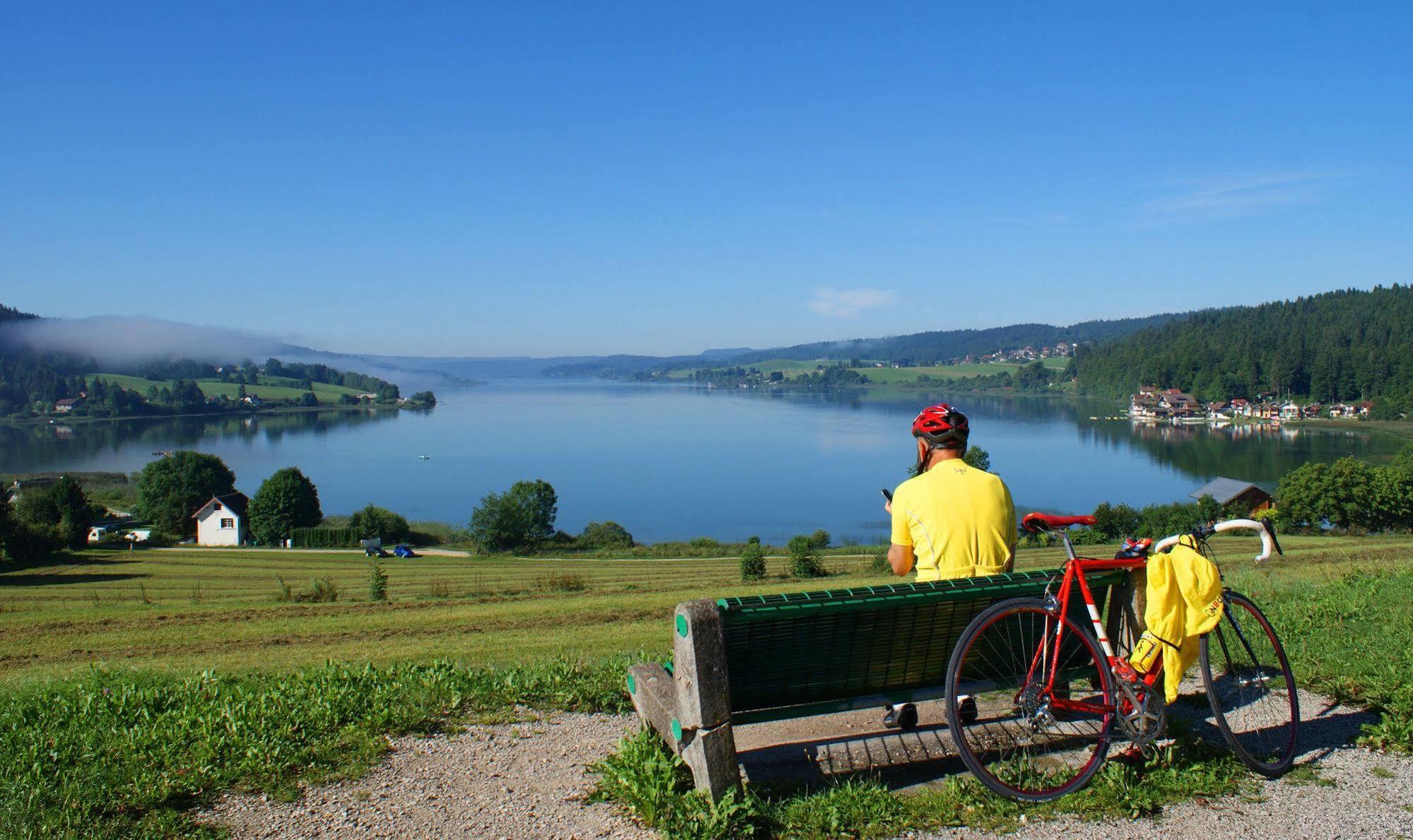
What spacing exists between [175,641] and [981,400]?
15086 centimetres

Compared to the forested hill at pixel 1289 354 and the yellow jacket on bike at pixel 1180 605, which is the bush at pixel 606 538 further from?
the forested hill at pixel 1289 354

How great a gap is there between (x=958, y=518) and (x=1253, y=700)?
1782 mm

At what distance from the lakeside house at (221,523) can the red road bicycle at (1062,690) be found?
6077 centimetres

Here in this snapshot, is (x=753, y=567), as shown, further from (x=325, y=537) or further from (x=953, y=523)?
(x=325, y=537)

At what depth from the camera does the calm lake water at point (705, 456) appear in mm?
60812

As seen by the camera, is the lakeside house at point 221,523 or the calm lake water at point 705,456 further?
the calm lake water at point 705,456

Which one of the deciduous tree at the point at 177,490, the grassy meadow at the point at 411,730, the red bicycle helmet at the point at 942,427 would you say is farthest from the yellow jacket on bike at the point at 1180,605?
the deciduous tree at the point at 177,490

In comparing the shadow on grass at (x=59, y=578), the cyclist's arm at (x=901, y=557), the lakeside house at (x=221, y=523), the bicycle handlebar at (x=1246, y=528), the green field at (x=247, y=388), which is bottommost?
the lakeside house at (x=221, y=523)

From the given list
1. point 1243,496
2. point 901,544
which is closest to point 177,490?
point 1243,496

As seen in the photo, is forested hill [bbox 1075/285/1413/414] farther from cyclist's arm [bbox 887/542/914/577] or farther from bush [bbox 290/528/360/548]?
cyclist's arm [bbox 887/542/914/577]

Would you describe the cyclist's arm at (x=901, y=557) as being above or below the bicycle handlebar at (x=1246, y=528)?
below

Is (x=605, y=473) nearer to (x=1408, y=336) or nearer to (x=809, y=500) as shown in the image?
Answer: (x=809, y=500)

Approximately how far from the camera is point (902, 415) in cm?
12825

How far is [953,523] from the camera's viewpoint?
13.1 feet
